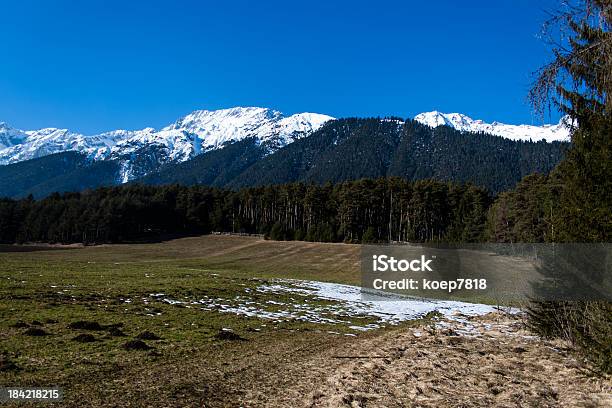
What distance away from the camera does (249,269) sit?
5788 cm

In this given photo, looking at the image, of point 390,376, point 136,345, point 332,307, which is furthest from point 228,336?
point 332,307

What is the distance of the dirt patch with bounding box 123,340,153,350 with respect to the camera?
42.5 ft

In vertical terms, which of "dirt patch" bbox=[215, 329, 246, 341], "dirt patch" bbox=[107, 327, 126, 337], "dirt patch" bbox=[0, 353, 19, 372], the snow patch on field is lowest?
the snow patch on field

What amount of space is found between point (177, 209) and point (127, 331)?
114 meters

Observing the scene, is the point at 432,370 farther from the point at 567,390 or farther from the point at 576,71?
the point at 576,71

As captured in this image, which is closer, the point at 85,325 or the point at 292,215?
the point at 85,325

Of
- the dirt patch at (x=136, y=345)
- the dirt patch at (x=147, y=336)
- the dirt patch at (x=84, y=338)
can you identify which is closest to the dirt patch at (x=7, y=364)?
the dirt patch at (x=84, y=338)

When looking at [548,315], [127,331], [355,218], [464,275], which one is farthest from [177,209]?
[548,315]

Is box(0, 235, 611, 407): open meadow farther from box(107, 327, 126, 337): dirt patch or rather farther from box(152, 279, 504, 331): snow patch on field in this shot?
box(152, 279, 504, 331): snow patch on field

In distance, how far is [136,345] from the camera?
13.1 m

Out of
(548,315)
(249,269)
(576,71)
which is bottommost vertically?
(249,269)

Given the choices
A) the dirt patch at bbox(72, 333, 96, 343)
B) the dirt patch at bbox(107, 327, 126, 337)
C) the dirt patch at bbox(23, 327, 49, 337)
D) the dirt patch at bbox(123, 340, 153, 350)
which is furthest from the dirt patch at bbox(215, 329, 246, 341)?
the dirt patch at bbox(23, 327, 49, 337)

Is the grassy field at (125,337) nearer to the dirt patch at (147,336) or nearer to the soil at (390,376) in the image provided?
the soil at (390,376)

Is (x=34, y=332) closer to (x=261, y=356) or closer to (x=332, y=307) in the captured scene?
(x=261, y=356)
